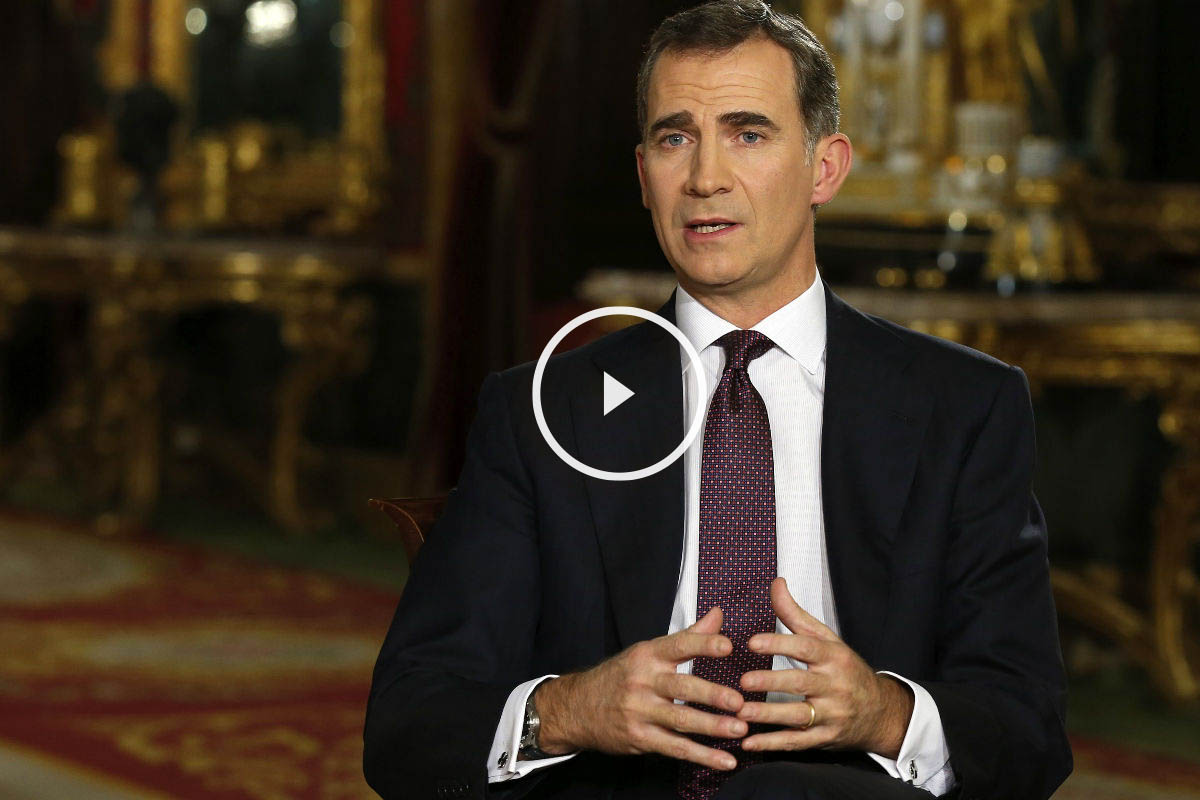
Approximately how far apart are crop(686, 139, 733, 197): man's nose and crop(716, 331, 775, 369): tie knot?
16 cm

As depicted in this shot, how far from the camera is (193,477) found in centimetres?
815

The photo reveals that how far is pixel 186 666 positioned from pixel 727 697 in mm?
3725

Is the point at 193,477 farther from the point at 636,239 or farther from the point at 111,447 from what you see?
the point at 636,239

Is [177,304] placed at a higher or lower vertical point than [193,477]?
higher

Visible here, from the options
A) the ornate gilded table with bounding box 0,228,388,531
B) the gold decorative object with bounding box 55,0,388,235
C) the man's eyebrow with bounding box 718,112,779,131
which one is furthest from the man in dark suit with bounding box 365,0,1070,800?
the gold decorative object with bounding box 55,0,388,235

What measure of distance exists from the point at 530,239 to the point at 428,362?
2.03ft

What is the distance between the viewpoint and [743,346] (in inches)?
74.9

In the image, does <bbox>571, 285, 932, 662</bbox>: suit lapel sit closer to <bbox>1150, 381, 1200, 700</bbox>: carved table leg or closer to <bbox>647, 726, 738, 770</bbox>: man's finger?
<bbox>647, 726, 738, 770</bbox>: man's finger

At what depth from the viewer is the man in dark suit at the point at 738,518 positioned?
5.90 ft

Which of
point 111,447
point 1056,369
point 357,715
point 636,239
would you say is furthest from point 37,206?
point 1056,369

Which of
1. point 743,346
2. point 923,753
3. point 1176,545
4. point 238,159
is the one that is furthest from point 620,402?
point 238,159

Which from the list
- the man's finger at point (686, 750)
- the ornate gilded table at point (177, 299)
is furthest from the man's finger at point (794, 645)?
the ornate gilded table at point (177, 299)

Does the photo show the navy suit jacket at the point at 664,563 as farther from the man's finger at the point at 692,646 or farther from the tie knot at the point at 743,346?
the man's finger at the point at 692,646

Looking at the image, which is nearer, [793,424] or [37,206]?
[793,424]
